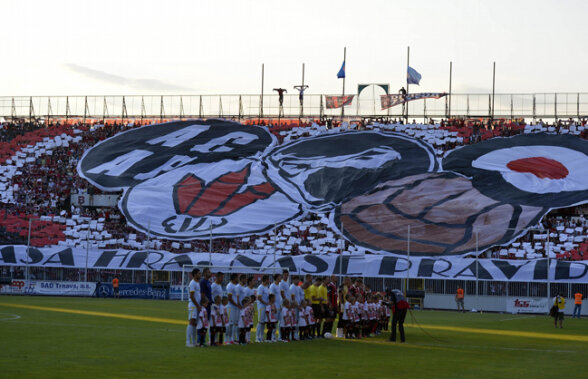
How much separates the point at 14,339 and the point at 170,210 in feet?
144

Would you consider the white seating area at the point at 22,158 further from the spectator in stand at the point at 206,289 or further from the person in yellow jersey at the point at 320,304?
the spectator in stand at the point at 206,289

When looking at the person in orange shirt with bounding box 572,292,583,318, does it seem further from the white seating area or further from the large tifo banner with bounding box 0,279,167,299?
the white seating area

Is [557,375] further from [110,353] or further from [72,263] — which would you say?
[72,263]

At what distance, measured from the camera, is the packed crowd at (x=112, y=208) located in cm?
6044

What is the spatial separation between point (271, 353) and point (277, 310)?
13.3 feet

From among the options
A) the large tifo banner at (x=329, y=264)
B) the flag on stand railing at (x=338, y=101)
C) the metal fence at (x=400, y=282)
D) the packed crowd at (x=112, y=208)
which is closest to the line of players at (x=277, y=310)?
the metal fence at (x=400, y=282)

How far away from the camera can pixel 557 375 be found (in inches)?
767

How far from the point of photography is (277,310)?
27000 mm

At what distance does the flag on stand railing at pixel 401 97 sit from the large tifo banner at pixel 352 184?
997 centimetres

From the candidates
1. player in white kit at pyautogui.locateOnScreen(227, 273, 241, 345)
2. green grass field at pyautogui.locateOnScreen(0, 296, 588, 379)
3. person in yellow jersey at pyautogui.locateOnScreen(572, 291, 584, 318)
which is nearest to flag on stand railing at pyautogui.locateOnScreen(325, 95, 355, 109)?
person in yellow jersey at pyautogui.locateOnScreen(572, 291, 584, 318)

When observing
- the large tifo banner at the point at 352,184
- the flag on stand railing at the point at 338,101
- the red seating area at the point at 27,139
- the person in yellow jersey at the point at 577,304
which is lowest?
the person in yellow jersey at the point at 577,304

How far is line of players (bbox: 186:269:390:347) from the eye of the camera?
24.0 metres

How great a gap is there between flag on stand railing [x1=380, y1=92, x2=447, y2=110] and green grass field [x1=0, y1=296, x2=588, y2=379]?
50943 mm

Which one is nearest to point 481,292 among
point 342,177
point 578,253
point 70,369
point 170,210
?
point 578,253
